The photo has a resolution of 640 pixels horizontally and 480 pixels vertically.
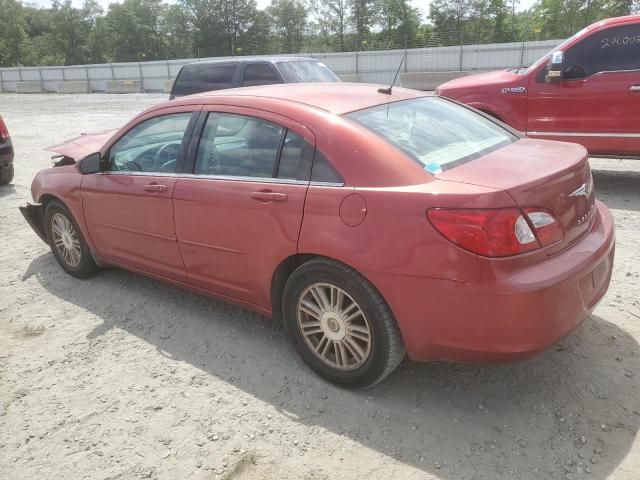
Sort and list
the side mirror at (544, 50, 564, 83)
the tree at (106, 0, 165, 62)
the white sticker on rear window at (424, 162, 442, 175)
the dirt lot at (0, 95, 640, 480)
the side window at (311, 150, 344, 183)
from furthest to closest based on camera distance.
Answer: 1. the tree at (106, 0, 165, 62)
2. the side mirror at (544, 50, 564, 83)
3. the side window at (311, 150, 344, 183)
4. the white sticker on rear window at (424, 162, 442, 175)
5. the dirt lot at (0, 95, 640, 480)

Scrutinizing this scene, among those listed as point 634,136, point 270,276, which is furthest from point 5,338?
point 634,136

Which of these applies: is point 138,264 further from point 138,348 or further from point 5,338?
point 5,338

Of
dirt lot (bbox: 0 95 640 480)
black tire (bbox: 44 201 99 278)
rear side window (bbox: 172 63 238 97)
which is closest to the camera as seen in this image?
dirt lot (bbox: 0 95 640 480)

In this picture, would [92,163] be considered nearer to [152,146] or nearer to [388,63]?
[152,146]

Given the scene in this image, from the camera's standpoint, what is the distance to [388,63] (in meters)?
27.6

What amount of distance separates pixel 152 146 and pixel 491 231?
2.57 m

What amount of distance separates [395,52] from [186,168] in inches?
1034

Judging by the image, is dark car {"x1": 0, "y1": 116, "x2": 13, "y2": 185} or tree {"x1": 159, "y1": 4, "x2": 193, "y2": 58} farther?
tree {"x1": 159, "y1": 4, "x2": 193, "y2": 58}

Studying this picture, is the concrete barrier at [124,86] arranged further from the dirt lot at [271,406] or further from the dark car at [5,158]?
the dirt lot at [271,406]

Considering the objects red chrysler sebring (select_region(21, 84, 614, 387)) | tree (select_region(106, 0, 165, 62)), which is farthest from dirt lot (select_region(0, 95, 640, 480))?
tree (select_region(106, 0, 165, 62))

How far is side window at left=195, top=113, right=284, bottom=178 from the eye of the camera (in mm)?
3182

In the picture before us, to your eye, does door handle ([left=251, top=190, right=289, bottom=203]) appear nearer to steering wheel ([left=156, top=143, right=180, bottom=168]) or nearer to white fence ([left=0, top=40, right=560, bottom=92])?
steering wheel ([left=156, top=143, right=180, bottom=168])

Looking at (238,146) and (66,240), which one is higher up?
(238,146)

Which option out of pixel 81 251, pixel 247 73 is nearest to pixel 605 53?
pixel 247 73
